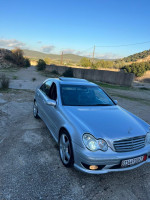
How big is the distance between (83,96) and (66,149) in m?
1.38

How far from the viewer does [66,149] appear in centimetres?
272

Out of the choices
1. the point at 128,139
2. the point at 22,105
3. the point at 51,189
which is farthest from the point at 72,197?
the point at 22,105

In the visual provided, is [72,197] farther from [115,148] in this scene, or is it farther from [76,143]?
[115,148]

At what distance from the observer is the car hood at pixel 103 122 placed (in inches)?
92.9

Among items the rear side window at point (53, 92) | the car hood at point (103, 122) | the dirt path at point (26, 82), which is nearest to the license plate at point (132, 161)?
the car hood at point (103, 122)

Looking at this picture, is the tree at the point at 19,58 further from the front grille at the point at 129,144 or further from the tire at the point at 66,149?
the front grille at the point at 129,144

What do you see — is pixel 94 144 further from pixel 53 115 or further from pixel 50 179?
pixel 53 115

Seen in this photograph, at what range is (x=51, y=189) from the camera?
2.26m

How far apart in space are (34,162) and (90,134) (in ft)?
4.46

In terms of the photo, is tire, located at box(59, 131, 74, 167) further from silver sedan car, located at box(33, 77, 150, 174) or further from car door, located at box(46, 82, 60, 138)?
car door, located at box(46, 82, 60, 138)

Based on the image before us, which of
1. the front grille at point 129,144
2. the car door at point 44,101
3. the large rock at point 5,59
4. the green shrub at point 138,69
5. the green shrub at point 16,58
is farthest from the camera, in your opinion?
the green shrub at point 16,58

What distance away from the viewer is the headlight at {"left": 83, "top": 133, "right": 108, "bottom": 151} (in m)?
2.22

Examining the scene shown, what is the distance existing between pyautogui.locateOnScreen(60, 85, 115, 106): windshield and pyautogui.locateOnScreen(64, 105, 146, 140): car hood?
248 mm

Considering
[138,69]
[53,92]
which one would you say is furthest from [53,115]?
[138,69]
